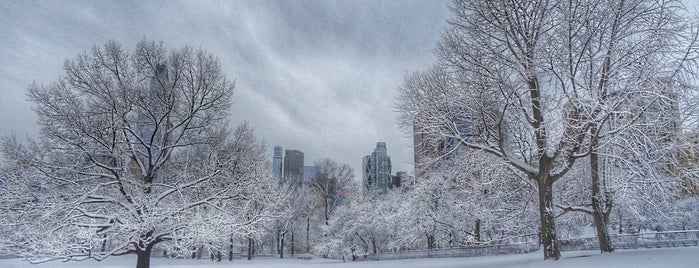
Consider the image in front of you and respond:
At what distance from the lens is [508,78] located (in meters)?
12.2

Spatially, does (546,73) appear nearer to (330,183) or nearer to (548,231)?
(548,231)

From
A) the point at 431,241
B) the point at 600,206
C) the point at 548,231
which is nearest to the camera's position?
the point at 548,231

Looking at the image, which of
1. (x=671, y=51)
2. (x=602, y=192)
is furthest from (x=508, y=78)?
(x=602, y=192)

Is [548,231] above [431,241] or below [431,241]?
above

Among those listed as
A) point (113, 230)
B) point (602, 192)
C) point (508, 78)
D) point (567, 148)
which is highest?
point (508, 78)

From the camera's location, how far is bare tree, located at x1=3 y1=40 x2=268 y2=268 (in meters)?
13.2

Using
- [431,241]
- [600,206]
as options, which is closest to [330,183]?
[431,241]

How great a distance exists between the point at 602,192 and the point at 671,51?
492cm

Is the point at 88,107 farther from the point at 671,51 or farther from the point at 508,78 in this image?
the point at 671,51

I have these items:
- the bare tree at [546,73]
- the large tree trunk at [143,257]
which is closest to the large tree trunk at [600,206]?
the bare tree at [546,73]

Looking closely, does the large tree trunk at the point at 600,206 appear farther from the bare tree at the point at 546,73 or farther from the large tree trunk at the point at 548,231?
the large tree trunk at the point at 548,231

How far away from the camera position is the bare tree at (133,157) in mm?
13195

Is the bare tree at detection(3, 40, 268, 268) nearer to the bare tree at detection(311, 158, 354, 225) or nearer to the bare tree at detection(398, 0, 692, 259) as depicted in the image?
the bare tree at detection(398, 0, 692, 259)

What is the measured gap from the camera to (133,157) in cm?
1511
